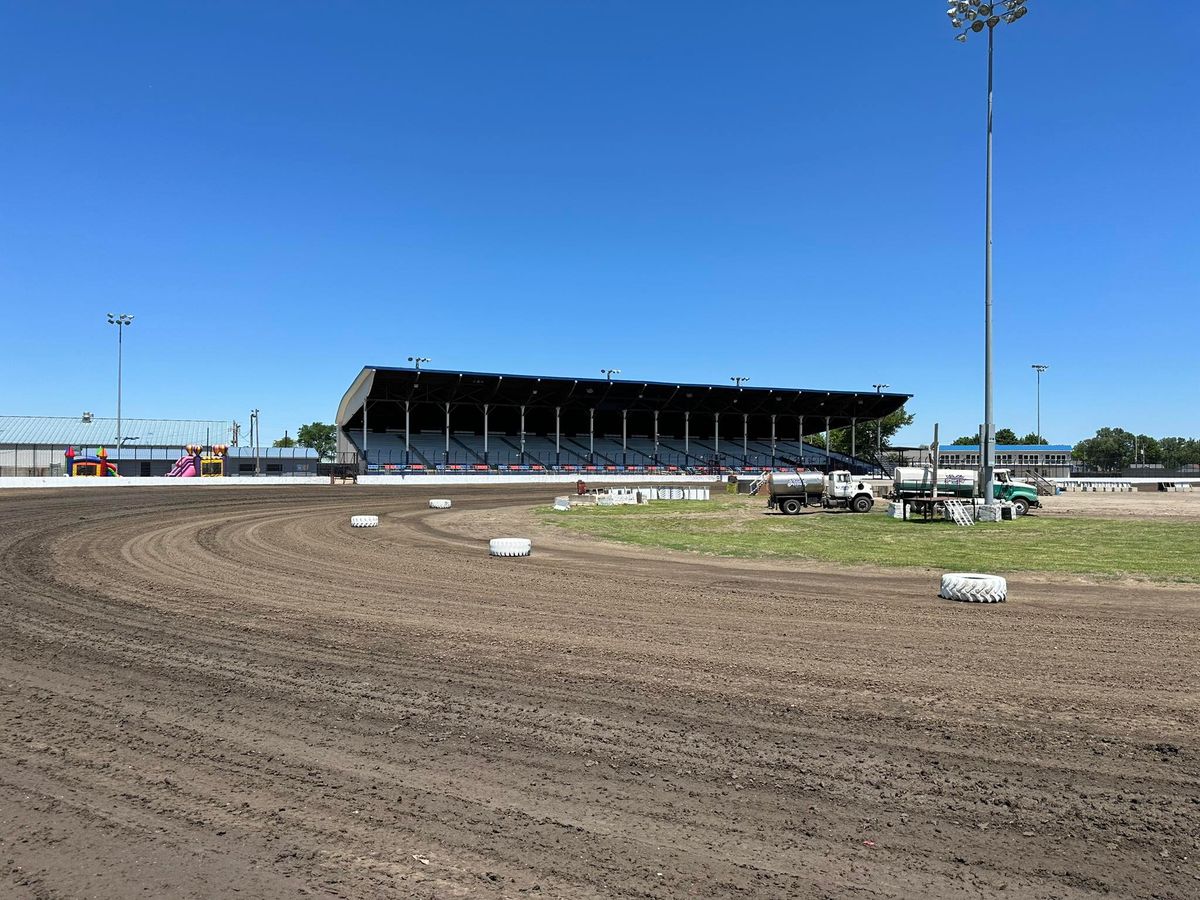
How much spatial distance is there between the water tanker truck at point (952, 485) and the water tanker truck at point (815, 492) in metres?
1.83

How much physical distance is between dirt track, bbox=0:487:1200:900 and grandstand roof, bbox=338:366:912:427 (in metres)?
61.9

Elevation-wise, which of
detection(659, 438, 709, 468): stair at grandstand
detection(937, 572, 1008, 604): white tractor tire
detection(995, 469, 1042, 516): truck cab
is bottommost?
detection(937, 572, 1008, 604): white tractor tire

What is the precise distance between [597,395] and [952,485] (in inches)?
1971

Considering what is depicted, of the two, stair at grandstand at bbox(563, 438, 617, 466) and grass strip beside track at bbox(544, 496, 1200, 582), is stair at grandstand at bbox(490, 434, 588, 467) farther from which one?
grass strip beside track at bbox(544, 496, 1200, 582)

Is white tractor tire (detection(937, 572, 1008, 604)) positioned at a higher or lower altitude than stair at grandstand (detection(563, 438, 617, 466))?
lower

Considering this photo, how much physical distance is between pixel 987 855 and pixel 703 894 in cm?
170

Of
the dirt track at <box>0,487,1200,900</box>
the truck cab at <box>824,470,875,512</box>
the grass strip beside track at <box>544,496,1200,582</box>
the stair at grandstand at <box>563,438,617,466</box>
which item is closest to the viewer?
the dirt track at <box>0,487,1200,900</box>

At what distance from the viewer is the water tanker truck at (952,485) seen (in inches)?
1331

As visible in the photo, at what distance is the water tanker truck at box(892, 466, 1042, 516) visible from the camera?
33.8 meters

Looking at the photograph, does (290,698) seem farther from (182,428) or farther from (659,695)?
(182,428)

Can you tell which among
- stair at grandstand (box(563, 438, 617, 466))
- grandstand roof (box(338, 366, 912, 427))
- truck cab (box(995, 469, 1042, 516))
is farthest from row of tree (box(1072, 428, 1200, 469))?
truck cab (box(995, 469, 1042, 516))

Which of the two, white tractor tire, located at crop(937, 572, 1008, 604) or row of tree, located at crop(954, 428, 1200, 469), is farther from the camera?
row of tree, located at crop(954, 428, 1200, 469)

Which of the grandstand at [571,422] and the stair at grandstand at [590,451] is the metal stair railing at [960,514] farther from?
the stair at grandstand at [590,451]

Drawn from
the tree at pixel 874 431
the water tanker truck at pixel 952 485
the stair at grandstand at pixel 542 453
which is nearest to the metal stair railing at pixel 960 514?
the water tanker truck at pixel 952 485
